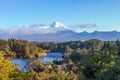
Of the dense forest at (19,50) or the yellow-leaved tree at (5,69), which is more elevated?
the yellow-leaved tree at (5,69)

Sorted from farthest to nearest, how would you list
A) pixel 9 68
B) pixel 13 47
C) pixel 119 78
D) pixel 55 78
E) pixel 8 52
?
pixel 13 47 < pixel 8 52 < pixel 55 78 < pixel 9 68 < pixel 119 78

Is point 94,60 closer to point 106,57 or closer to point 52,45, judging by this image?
point 106,57

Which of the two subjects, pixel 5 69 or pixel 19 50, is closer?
pixel 5 69

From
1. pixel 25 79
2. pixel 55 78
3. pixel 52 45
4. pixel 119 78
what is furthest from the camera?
pixel 52 45

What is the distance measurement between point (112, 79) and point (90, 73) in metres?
2.78

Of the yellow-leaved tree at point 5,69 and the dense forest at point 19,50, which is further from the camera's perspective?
the dense forest at point 19,50

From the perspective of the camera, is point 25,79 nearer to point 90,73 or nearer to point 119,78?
point 90,73

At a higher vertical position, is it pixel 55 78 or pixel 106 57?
pixel 106 57

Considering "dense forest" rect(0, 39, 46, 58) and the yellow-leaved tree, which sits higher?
the yellow-leaved tree

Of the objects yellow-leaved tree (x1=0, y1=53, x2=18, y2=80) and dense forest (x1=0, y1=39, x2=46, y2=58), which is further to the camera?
dense forest (x1=0, y1=39, x2=46, y2=58)

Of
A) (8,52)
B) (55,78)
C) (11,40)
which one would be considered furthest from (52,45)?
(55,78)

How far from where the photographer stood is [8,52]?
133375mm

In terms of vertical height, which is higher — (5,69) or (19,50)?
(5,69)

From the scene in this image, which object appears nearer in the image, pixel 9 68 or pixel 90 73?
pixel 9 68
